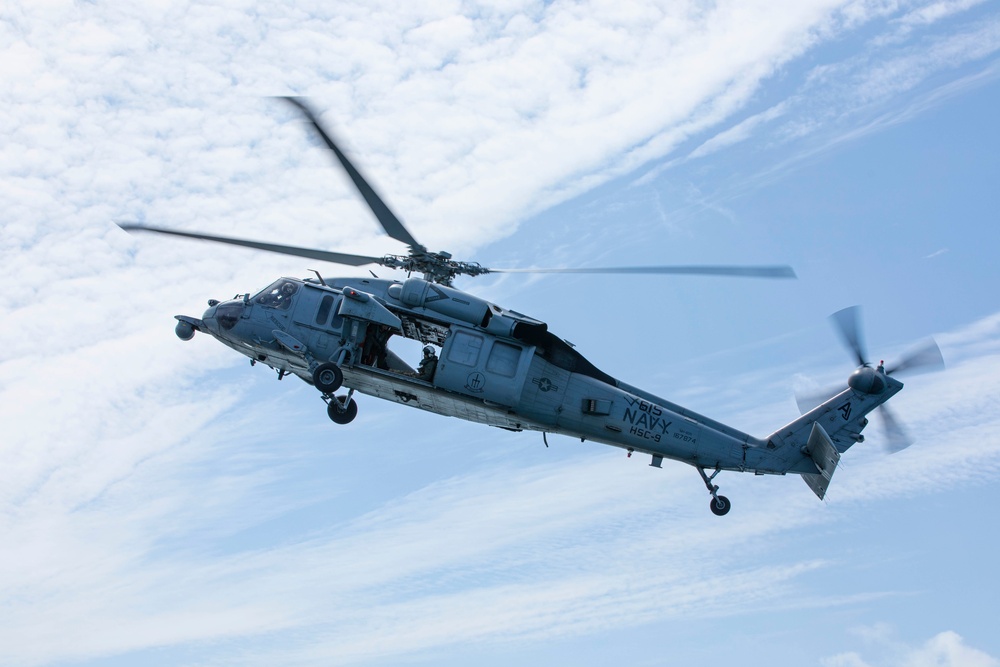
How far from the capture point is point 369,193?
79.3 ft

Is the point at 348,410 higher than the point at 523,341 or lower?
lower

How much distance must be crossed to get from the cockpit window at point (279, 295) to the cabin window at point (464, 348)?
17.4ft

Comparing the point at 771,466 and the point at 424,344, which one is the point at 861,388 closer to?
the point at 771,466

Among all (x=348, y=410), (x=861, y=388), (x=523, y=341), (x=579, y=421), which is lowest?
(x=348, y=410)

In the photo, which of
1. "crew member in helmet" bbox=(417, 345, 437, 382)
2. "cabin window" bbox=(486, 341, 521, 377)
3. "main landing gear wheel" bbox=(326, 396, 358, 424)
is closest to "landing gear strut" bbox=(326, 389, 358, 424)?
"main landing gear wheel" bbox=(326, 396, 358, 424)

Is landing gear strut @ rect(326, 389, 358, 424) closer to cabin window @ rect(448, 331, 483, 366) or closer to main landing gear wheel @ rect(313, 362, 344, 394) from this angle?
main landing gear wheel @ rect(313, 362, 344, 394)

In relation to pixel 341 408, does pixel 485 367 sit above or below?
above

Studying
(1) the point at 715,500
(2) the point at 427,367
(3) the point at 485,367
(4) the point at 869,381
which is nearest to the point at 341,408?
(2) the point at 427,367

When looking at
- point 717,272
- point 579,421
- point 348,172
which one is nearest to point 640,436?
point 579,421

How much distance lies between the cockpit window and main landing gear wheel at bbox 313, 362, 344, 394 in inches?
95.3

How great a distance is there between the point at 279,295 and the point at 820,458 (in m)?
17.4

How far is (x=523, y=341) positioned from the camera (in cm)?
2622

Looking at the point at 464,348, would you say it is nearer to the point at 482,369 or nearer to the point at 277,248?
the point at 482,369

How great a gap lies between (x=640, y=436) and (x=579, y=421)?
1.90 metres
